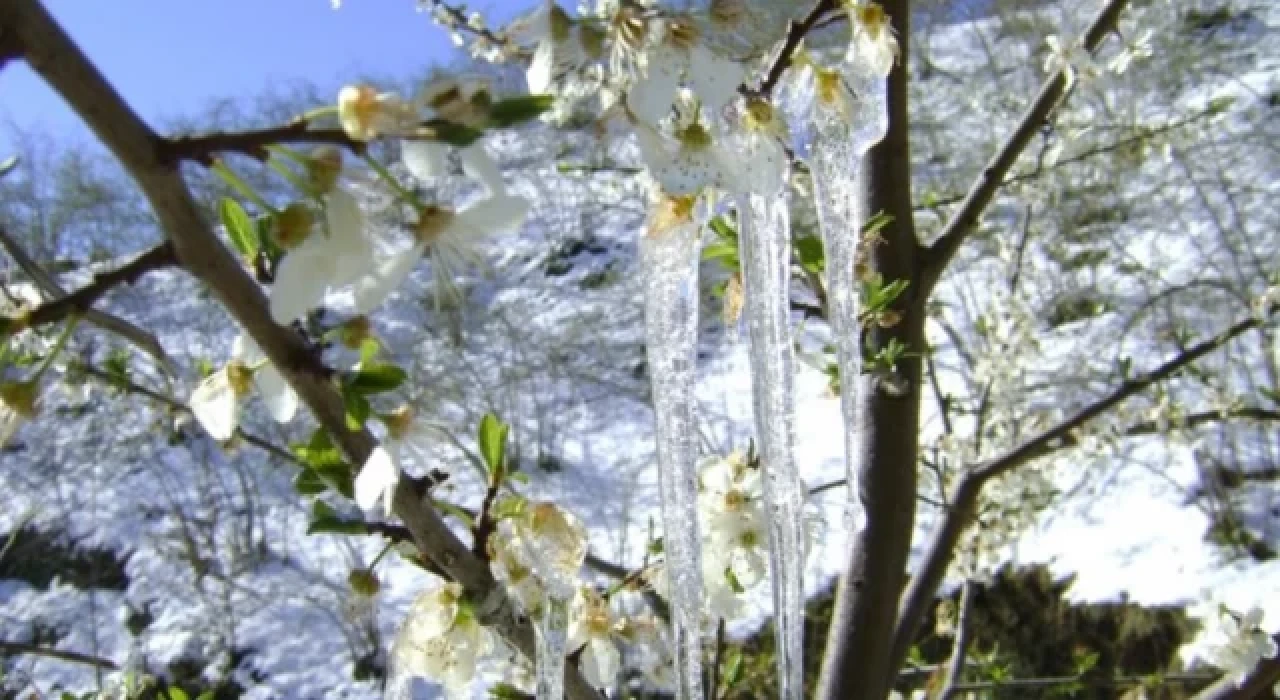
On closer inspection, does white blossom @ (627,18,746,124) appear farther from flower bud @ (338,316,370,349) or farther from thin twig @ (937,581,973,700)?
thin twig @ (937,581,973,700)

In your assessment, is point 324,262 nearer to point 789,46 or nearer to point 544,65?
point 544,65

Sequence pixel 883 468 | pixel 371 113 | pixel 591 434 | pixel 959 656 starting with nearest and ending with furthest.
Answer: pixel 371 113
pixel 883 468
pixel 959 656
pixel 591 434

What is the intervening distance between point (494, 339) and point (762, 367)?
16.3 feet

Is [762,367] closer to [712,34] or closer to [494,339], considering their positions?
[712,34]

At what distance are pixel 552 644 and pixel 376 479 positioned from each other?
0.17 m

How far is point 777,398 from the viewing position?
653 millimetres

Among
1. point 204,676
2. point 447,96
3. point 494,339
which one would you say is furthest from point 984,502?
point 494,339

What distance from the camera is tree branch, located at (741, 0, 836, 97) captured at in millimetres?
604

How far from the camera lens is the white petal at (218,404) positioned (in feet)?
1.74

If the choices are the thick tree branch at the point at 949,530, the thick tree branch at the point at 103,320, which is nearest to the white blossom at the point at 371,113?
the thick tree branch at the point at 103,320

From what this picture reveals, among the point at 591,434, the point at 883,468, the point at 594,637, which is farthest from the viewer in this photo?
the point at 591,434

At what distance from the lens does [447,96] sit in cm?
37

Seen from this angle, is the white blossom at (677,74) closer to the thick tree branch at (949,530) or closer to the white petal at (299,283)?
the white petal at (299,283)

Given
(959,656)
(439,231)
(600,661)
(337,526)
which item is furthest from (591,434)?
(439,231)
